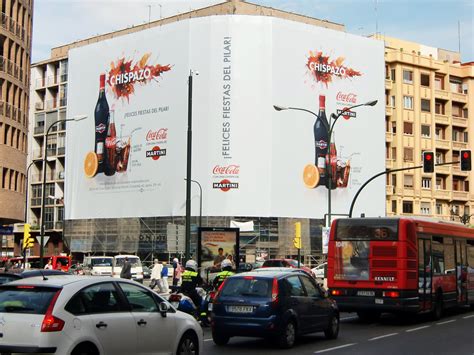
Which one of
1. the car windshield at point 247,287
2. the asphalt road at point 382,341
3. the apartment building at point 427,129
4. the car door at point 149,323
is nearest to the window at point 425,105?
the apartment building at point 427,129

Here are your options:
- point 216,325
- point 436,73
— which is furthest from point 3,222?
point 436,73

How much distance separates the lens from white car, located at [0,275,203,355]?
28.5 feet

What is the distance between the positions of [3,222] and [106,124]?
26.6 metres

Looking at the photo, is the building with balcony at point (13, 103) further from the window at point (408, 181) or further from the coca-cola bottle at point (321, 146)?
the window at point (408, 181)

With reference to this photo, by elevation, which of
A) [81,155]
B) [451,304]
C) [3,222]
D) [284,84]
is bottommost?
[451,304]

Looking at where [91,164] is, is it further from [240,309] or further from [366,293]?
[240,309]

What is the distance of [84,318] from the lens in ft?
29.8

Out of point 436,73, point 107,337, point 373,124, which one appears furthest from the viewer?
point 436,73

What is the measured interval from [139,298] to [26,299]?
1.68 meters

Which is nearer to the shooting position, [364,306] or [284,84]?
[364,306]

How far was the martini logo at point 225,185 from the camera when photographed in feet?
212

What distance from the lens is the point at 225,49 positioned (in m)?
66.4

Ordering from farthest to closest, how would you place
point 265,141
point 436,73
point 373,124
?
point 436,73 → point 373,124 → point 265,141

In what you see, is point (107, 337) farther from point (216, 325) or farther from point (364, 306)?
point (364, 306)
